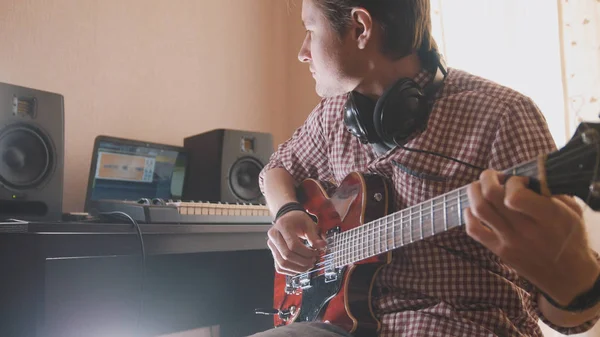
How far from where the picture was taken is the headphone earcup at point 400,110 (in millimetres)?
910

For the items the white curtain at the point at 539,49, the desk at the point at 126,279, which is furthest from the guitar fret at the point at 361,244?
the white curtain at the point at 539,49

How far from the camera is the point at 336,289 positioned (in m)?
0.99

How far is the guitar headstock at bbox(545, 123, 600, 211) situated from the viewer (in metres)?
0.55

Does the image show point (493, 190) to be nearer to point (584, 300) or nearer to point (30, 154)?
point (584, 300)

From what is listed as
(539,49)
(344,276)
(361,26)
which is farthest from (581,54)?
(344,276)

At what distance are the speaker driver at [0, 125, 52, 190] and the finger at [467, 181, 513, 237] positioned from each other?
1143 mm

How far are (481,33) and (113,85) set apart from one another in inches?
50.0

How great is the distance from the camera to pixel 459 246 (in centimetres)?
89

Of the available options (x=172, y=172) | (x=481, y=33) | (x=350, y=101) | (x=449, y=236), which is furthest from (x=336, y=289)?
(x=481, y=33)

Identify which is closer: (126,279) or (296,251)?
(296,251)

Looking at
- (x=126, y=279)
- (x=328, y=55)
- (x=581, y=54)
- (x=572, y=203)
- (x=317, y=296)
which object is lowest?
(x=126, y=279)

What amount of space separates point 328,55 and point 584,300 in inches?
25.0

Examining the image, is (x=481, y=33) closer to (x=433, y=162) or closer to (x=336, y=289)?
(x=433, y=162)

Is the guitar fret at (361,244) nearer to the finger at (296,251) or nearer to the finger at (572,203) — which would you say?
the finger at (296,251)
